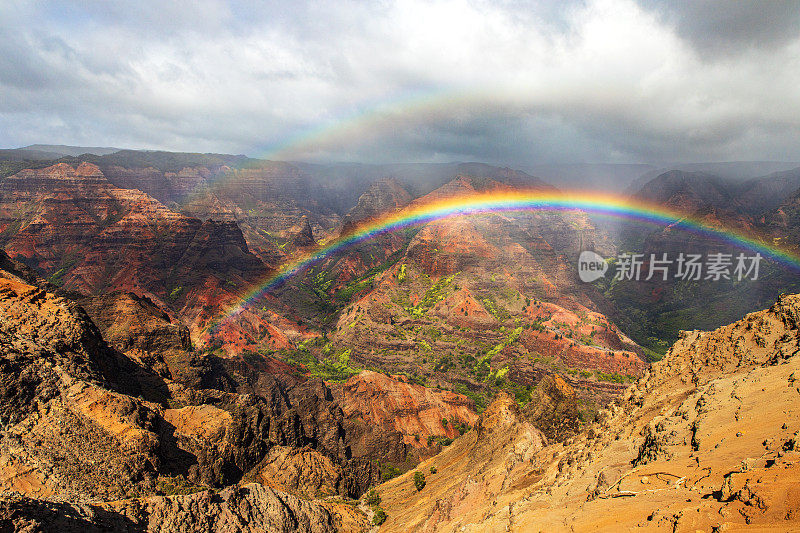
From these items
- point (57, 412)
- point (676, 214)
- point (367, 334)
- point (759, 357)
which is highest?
point (676, 214)

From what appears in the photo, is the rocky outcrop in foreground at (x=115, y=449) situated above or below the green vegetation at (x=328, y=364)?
above

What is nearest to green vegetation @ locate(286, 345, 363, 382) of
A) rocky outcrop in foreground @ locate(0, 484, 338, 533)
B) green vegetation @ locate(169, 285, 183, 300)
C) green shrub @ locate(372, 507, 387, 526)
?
green vegetation @ locate(169, 285, 183, 300)

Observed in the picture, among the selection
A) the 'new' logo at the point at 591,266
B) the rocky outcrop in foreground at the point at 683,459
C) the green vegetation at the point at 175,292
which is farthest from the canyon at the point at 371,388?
the 'new' logo at the point at 591,266

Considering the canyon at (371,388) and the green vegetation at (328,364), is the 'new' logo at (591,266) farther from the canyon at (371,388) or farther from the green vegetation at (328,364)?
Result: the green vegetation at (328,364)

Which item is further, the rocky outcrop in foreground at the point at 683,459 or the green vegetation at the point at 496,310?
the green vegetation at the point at 496,310

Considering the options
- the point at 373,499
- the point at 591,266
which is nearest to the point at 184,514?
the point at 373,499

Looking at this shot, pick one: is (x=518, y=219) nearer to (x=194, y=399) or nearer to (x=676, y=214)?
(x=194, y=399)

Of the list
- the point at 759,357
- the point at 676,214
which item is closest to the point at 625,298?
the point at 676,214

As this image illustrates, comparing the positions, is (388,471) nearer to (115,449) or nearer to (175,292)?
(115,449)

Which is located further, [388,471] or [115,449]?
[388,471]

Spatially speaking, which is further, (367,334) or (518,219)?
(518,219)

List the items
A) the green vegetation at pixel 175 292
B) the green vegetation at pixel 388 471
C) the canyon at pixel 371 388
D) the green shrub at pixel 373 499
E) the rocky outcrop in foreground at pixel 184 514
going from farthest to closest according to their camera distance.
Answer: the green vegetation at pixel 175 292 < the green vegetation at pixel 388 471 < the green shrub at pixel 373 499 < the canyon at pixel 371 388 < the rocky outcrop in foreground at pixel 184 514
